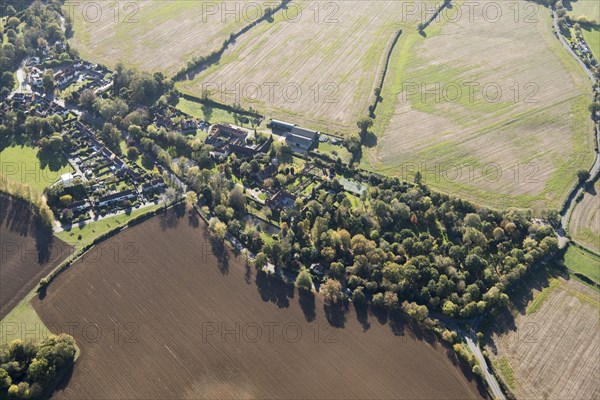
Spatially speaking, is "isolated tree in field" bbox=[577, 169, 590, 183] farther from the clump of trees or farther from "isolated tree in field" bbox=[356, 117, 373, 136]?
the clump of trees

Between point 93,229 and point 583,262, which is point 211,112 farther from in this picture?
point 583,262

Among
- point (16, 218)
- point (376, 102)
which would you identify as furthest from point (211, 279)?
point (376, 102)

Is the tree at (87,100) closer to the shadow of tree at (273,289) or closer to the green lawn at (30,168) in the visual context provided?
the green lawn at (30,168)

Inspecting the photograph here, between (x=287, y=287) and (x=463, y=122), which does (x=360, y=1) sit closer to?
(x=463, y=122)

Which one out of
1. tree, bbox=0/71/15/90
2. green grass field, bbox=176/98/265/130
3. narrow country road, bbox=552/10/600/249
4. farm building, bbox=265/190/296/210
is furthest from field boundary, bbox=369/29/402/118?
tree, bbox=0/71/15/90

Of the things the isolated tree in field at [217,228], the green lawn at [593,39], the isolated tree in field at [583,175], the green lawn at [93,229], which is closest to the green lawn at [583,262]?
the isolated tree in field at [583,175]
